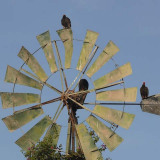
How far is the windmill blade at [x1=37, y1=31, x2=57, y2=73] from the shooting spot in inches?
387

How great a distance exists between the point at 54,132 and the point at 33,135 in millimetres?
434

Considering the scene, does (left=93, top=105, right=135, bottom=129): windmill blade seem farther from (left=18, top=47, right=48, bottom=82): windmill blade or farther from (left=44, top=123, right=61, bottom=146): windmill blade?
(left=18, top=47, right=48, bottom=82): windmill blade

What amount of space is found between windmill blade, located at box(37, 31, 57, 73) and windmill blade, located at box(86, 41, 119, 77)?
86 cm

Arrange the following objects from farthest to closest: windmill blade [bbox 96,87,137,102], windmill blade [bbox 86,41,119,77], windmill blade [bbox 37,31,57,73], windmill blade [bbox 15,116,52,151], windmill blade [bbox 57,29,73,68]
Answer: windmill blade [bbox 37,31,57,73], windmill blade [bbox 57,29,73,68], windmill blade [bbox 86,41,119,77], windmill blade [bbox 15,116,52,151], windmill blade [bbox 96,87,137,102]

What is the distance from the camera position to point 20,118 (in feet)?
30.9

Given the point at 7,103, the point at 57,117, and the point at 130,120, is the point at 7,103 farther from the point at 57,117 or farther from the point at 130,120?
the point at 130,120

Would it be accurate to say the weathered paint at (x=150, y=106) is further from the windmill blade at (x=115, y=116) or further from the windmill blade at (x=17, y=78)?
the windmill blade at (x=17, y=78)

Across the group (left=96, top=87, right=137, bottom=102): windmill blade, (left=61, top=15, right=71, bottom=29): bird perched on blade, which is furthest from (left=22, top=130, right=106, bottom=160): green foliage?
(left=61, top=15, right=71, bottom=29): bird perched on blade

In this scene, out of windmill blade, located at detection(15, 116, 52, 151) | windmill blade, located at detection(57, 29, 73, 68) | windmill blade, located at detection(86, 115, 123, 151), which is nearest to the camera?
windmill blade, located at detection(86, 115, 123, 151)

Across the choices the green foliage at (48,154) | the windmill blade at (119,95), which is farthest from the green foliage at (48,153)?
the windmill blade at (119,95)

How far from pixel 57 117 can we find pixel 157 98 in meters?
2.08

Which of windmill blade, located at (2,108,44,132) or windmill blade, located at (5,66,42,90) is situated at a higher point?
windmill blade, located at (5,66,42,90)

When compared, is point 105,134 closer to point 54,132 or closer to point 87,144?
point 87,144

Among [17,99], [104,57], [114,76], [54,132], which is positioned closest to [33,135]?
[54,132]
